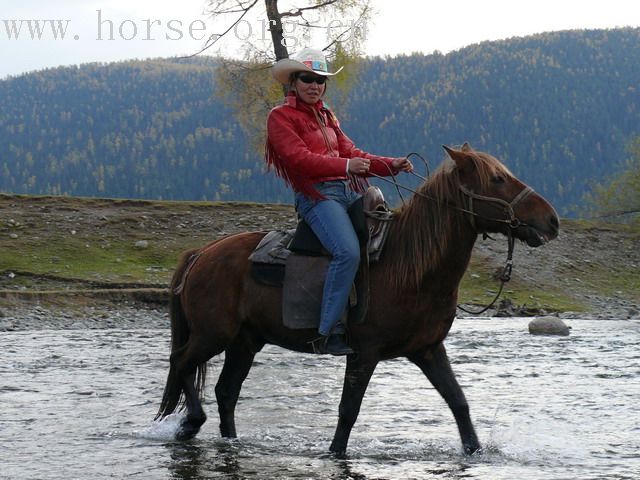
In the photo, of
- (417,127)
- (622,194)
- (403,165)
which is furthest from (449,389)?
(417,127)

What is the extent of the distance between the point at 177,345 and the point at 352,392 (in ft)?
6.54

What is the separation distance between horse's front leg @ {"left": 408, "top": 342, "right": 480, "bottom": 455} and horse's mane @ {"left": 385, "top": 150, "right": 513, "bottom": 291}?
627mm

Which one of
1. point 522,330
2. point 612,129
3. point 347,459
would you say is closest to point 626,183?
point 522,330

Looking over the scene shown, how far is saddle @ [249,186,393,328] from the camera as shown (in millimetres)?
7266

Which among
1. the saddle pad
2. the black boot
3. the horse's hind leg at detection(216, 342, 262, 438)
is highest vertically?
the saddle pad

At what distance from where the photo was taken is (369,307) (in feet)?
23.6

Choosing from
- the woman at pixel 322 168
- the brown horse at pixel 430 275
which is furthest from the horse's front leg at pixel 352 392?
the woman at pixel 322 168

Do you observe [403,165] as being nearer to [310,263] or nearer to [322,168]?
[322,168]

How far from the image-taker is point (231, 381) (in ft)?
26.9

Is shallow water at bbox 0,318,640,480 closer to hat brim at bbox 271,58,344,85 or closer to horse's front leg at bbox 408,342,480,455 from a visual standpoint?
horse's front leg at bbox 408,342,480,455

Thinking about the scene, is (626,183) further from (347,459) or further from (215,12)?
(347,459)

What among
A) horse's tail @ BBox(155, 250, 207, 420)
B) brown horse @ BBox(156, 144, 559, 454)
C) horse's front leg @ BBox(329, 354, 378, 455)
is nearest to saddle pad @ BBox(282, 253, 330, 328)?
brown horse @ BBox(156, 144, 559, 454)

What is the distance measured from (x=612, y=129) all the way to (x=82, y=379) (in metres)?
165

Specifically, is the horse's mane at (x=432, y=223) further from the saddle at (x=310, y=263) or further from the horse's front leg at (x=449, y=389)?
the horse's front leg at (x=449, y=389)
